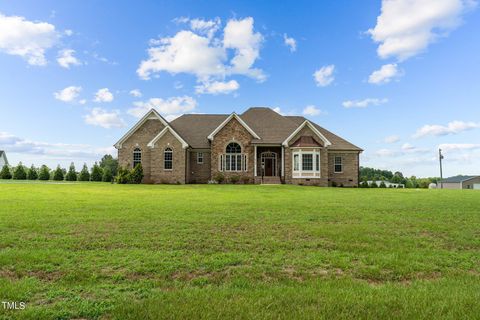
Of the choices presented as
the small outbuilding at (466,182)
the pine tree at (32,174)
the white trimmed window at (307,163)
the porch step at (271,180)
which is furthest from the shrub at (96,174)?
the small outbuilding at (466,182)

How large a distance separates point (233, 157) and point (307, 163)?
23.4 feet

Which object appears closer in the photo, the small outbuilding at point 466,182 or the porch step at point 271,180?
the porch step at point 271,180

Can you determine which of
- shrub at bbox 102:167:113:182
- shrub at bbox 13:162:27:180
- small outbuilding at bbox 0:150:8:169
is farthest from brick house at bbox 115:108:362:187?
small outbuilding at bbox 0:150:8:169

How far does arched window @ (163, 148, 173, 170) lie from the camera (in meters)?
32.2

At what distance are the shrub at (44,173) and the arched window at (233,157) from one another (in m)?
24.7

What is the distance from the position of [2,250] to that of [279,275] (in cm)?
513

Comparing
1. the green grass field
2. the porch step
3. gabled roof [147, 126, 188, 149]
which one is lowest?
the green grass field

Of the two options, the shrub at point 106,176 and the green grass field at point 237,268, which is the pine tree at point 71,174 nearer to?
the shrub at point 106,176

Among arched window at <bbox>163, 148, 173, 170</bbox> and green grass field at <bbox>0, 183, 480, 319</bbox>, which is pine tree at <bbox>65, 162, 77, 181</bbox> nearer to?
arched window at <bbox>163, 148, 173, 170</bbox>

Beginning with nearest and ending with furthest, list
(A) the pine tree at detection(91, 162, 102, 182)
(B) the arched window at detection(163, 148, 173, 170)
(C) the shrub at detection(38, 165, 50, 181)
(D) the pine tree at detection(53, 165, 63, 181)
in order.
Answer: (B) the arched window at detection(163, 148, 173, 170), (A) the pine tree at detection(91, 162, 102, 182), (C) the shrub at detection(38, 165, 50, 181), (D) the pine tree at detection(53, 165, 63, 181)

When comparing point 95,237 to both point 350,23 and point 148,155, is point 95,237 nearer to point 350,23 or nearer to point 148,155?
point 350,23

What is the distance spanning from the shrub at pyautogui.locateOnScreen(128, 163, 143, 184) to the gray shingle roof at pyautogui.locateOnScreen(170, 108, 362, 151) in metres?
5.51

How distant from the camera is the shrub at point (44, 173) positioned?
4156cm

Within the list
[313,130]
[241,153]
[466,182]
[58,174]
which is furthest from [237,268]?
[466,182]
